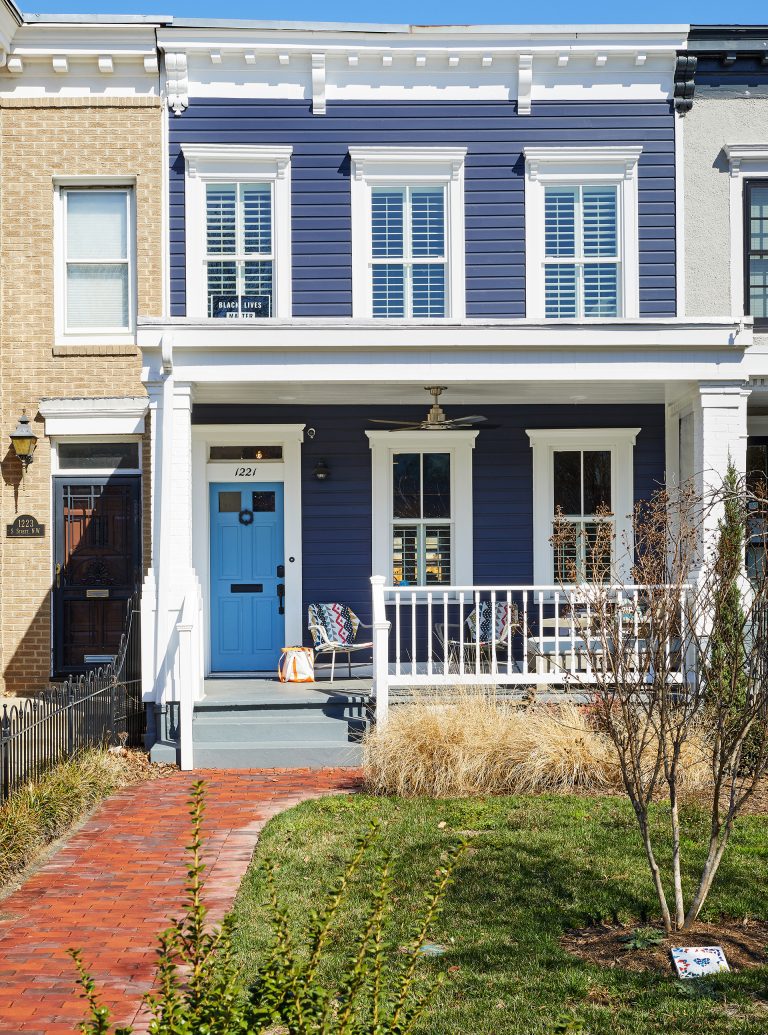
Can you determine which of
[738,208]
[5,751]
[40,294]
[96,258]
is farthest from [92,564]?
[738,208]

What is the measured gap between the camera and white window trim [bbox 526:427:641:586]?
13.4 m

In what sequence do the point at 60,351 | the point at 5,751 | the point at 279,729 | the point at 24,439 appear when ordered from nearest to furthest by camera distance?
the point at 5,751 < the point at 279,729 < the point at 24,439 < the point at 60,351

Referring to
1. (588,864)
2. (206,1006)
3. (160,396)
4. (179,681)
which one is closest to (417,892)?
(588,864)

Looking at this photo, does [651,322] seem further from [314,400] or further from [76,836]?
[76,836]

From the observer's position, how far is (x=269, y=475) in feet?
43.4

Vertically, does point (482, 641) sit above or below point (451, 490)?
below

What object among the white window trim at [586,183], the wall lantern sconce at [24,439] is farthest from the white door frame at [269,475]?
the white window trim at [586,183]

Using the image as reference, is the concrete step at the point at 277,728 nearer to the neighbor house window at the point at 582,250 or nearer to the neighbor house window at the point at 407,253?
the neighbor house window at the point at 407,253

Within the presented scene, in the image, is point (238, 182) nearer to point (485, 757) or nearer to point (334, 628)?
point (334, 628)

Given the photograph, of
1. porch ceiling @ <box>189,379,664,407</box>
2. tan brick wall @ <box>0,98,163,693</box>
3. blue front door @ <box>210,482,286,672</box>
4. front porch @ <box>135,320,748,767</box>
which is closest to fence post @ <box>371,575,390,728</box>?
front porch @ <box>135,320,748,767</box>

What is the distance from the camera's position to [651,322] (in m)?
10.7

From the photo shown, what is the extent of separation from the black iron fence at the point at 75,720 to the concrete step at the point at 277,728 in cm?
80

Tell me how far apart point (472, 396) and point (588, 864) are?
7.05 meters

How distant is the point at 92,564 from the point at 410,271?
5.25m
